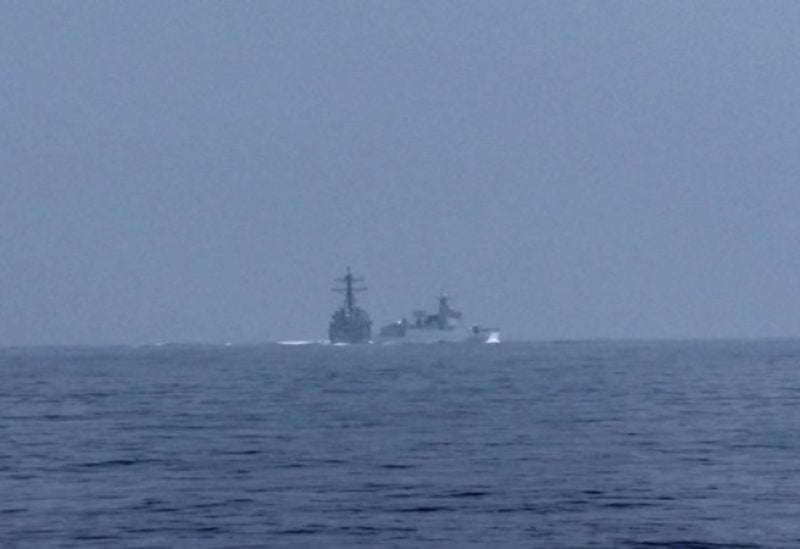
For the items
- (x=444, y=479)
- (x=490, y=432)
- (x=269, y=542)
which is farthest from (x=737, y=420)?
(x=269, y=542)

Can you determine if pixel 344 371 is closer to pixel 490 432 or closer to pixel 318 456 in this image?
pixel 490 432

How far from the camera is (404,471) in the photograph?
35.0 meters

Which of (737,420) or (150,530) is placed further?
(737,420)

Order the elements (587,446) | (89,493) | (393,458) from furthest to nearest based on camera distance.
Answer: (587,446), (393,458), (89,493)

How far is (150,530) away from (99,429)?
75.1ft

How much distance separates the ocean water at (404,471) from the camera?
26.7 m

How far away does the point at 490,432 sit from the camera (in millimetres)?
45562

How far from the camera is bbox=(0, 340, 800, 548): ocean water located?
87.5 ft

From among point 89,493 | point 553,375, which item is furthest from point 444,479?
point 553,375

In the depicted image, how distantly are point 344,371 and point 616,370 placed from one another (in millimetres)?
17605

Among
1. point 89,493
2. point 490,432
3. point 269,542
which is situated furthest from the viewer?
point 490,432

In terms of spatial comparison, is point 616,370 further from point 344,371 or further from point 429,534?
point 429,534

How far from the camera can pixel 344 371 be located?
358ft

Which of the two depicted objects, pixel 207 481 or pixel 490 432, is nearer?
pixel 207 481
